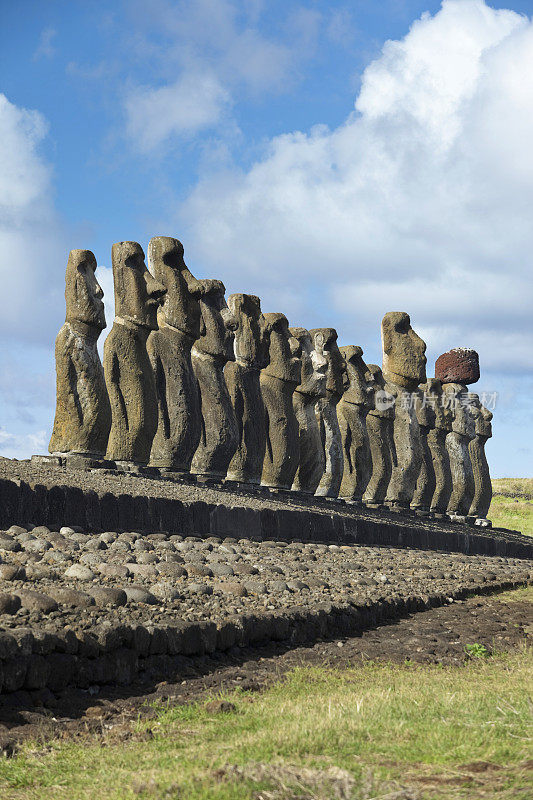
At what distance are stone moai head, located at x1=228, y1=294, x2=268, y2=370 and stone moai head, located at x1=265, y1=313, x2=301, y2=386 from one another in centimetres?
50

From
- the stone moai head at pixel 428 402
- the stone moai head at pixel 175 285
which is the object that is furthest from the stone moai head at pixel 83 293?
the stone moai head at pixel 428 402

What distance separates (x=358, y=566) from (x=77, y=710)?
229 inches

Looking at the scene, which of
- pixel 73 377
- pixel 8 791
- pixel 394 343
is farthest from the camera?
pixel 394 343

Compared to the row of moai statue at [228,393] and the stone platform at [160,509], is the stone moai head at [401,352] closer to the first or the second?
the row of moai statue at [228,393]

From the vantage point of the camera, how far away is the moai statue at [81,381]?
11.9 metres

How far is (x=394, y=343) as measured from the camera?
2270 cm

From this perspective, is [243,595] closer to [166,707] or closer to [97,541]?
[97,541]

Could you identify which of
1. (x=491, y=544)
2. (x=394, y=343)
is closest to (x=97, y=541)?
(x=491, y=544)

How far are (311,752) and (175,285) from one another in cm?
1123

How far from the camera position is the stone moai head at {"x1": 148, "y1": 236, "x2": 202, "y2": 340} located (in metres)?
14.0

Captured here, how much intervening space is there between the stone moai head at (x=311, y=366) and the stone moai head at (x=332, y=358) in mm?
85

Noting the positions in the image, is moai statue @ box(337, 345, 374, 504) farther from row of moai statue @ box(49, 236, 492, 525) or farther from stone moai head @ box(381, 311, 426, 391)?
stone moai head @ box(381, 311, 426, 391)

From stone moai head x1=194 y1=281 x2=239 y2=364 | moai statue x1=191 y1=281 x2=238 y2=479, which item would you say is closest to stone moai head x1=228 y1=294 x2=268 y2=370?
stone moai head x1=194 y1=281 x2=239 y2=364

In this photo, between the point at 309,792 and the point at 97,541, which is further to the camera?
the point at 97,541
